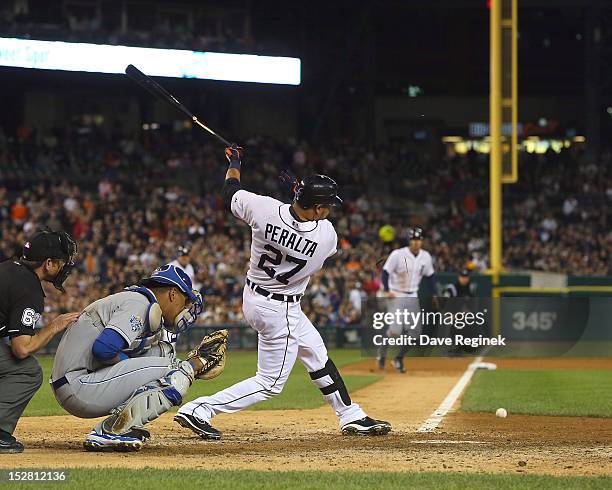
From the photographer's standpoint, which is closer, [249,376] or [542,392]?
[542,392]

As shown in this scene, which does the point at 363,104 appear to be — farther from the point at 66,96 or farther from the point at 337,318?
the point at 337,318

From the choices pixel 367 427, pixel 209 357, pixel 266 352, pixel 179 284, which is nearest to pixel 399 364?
pixel 367 427

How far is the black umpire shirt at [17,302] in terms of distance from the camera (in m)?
7.14

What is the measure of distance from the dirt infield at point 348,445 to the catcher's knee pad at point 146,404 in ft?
0.66

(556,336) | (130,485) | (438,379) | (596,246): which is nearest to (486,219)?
(596,246)

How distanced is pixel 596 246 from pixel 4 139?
15.9m

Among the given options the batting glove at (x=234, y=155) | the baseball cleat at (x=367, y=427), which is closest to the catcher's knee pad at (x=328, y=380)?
the baseball cleat at (x=367, y=427)

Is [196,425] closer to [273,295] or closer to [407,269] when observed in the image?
[273,295]

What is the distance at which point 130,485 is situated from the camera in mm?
5996

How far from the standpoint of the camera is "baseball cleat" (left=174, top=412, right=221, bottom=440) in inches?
321

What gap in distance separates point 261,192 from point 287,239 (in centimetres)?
2268

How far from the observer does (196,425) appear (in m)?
8.20

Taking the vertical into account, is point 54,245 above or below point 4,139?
below

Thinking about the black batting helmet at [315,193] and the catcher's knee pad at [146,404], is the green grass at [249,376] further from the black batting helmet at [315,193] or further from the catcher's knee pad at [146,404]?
the black batting helmet at [315,193]
